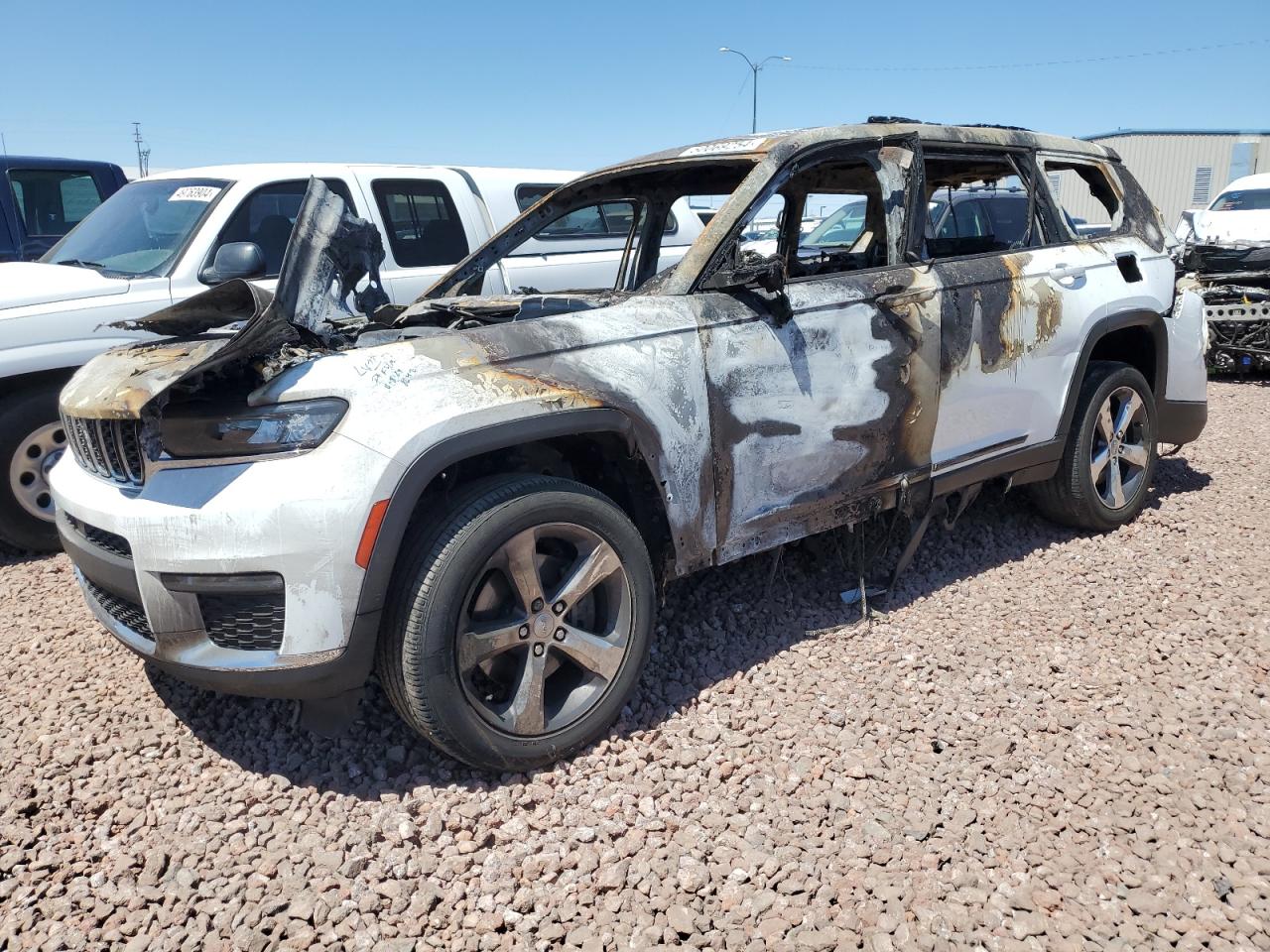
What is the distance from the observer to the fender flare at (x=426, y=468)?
2.41 m

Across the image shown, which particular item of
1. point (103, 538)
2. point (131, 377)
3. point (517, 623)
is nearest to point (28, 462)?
point (103, 538)

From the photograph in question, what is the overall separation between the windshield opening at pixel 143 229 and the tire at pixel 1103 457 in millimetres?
4747

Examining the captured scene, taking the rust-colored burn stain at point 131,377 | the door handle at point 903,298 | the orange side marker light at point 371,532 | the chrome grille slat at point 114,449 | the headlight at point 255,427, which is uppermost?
the door handle at point 903,298

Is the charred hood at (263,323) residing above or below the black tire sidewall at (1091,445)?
above

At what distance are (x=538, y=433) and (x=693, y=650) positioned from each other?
1264mm

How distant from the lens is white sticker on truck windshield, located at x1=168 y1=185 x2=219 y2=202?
5.29m

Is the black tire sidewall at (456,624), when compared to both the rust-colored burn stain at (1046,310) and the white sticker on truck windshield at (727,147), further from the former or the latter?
the rust-colored burn stain at (1046,310)

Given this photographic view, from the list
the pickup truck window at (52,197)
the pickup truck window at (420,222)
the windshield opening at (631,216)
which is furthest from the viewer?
the pickup truck window at (52,197)

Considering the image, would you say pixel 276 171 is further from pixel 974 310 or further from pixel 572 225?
pixel 974 310

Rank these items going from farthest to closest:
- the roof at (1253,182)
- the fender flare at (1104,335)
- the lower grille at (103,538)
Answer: the roof at (1253,182), the fender flare at (1104,335), the lower grille at (103,538)

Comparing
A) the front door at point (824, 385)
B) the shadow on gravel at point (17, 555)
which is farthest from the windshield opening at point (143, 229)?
the front door at point (824, 385)

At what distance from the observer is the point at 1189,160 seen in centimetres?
3503

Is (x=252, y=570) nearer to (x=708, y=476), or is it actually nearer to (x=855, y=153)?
(x=708, y=476)

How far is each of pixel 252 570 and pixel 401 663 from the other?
464mm
